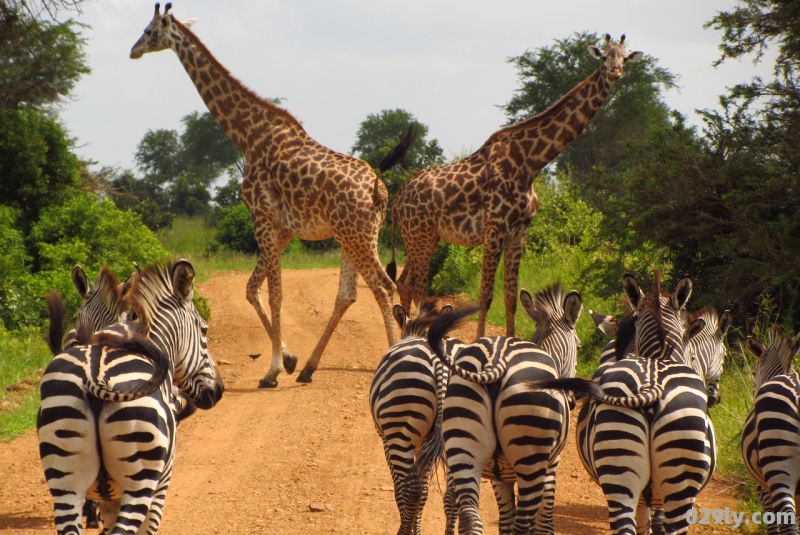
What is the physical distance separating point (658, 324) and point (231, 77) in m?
7.20

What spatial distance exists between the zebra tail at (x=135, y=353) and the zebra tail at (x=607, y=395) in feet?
5.90

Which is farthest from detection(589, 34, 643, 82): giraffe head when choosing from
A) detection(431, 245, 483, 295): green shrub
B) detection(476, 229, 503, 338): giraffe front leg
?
detection(431, 245, 483, 295): green shrub

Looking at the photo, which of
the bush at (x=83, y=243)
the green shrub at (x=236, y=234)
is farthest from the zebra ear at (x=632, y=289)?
the green shrub at (x=236, y=234)

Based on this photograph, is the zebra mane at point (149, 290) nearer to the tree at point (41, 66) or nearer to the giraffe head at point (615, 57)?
the giraffe head at point (615, 57)

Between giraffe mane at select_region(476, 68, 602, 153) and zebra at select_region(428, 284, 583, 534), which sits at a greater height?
giraffe mane at select_region(476, 68, 602, 153)

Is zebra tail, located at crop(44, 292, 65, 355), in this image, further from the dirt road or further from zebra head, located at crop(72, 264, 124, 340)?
the dirt road

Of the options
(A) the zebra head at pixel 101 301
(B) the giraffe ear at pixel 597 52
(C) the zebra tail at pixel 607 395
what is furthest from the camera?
(B) the giraffe ear at pixel 597 52

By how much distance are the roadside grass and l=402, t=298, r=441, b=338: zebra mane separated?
415cm

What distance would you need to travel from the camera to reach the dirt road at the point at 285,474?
19.3 feet

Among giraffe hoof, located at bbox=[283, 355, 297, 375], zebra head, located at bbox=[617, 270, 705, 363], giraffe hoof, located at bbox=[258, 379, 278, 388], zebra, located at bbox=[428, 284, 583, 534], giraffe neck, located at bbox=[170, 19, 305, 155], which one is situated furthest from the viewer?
giraffe neck, located at bbox=[170, 19, 305, 155]

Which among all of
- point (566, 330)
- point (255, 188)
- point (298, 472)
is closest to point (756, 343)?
point (566, 330)

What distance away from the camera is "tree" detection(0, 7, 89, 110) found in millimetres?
15344

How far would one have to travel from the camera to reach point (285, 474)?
6840 millimetres

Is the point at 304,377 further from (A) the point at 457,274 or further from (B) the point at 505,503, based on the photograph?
(A) the point at 457,274
